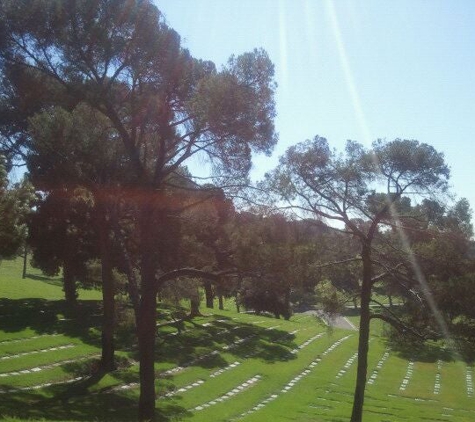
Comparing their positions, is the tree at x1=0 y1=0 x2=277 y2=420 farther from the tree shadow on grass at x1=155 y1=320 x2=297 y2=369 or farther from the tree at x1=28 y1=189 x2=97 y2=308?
the tree at x1=28 y1=189 x2=97 y2=308

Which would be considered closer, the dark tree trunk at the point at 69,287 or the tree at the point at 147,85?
the tree at the point at 147,85

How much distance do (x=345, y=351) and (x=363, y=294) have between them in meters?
19.1

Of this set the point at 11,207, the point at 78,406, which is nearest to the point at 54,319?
the point at 78,406

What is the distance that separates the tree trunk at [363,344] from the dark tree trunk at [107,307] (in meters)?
9.56

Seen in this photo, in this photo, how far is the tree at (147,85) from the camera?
13453 mm

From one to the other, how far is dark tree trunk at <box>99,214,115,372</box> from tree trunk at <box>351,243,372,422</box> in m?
9.56

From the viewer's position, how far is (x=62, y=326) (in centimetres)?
2678

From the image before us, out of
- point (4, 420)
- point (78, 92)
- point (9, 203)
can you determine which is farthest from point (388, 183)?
point (4, 420)

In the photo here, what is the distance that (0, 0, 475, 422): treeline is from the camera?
13.6 metres

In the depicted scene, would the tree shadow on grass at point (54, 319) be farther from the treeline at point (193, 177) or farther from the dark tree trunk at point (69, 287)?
the treeline at point (193, 177)

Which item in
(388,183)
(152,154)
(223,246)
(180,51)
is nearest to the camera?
(180,51)

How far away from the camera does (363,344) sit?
1777 cm

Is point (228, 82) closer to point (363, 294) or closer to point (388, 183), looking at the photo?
point (388, 183)

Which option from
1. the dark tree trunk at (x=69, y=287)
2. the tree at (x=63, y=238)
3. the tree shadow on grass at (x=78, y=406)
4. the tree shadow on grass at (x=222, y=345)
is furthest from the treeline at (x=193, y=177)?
the dark tree trunk at (x=69, y=287)
